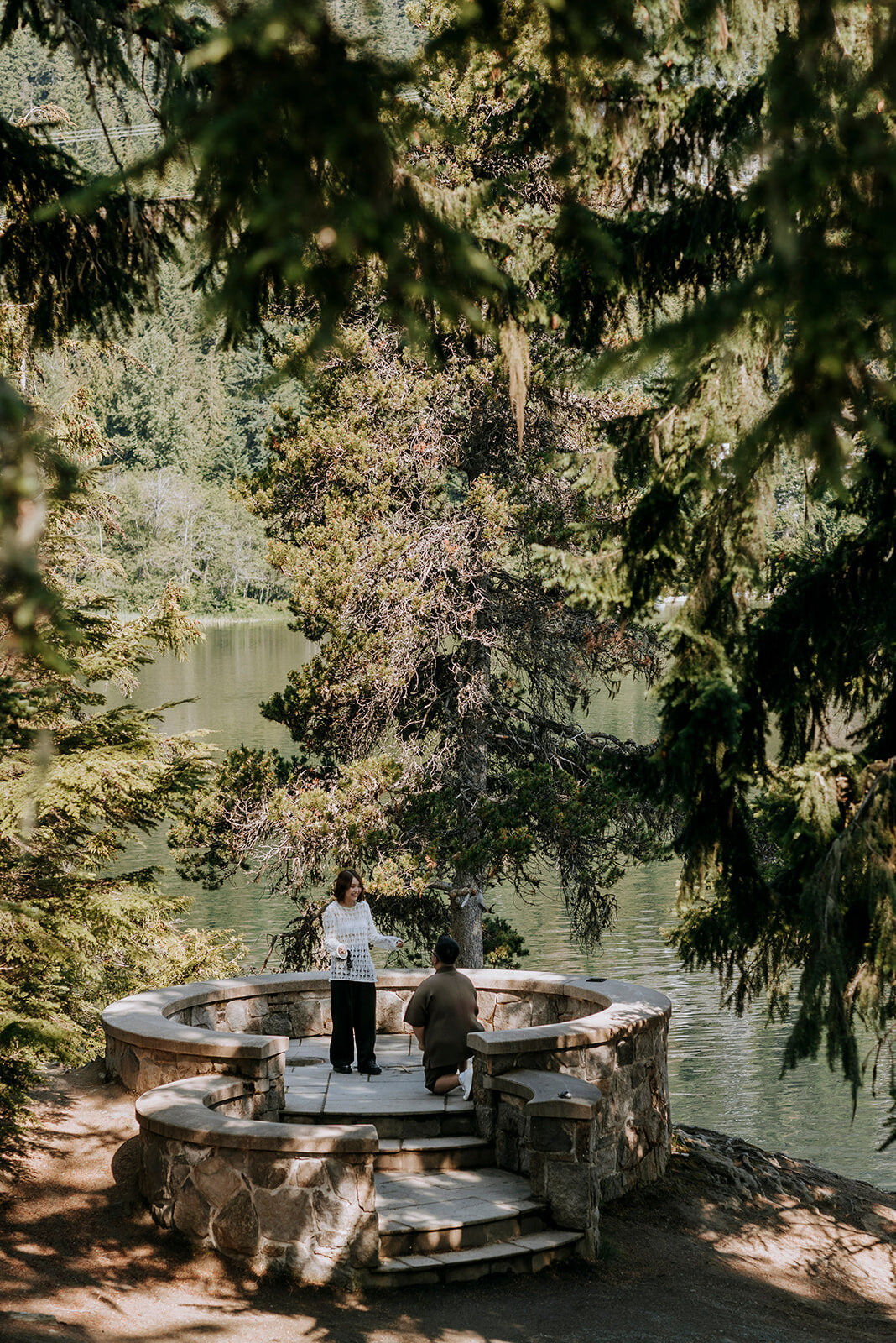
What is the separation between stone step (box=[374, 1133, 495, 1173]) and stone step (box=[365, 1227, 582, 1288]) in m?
0.80

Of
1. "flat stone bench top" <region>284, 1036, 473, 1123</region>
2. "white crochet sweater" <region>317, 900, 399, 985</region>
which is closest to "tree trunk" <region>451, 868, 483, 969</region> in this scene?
"flat stone bench top" <region>284, 1036, 473, 1123</region>

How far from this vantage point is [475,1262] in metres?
6.50

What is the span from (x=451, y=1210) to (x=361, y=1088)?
176 cm

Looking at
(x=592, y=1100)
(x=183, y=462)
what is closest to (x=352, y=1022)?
(x=592, y=1100)

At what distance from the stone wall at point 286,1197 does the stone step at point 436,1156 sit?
1313 mm

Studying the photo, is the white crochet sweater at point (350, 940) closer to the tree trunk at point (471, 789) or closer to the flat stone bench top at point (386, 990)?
the flat stone bench top at point (386, 990)

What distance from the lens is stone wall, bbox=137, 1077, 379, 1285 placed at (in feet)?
20.5

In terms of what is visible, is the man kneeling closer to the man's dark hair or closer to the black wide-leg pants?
the man's dark hair

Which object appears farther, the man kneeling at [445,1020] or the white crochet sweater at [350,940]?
the white crochet sweater at [350,940]

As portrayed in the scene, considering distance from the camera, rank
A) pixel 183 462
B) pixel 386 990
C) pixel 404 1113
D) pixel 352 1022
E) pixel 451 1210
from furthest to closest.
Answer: pixel 183 462, pixel 386 990, pixel 352 1022, pixel 404 1113, pixel 451 1210

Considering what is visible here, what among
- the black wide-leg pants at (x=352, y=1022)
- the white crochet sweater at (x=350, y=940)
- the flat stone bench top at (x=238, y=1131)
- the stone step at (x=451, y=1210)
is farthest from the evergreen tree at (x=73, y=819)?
the stone step at (x=451, y=1210)

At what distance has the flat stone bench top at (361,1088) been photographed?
7.84 m

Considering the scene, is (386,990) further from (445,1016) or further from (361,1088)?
(445,1016)

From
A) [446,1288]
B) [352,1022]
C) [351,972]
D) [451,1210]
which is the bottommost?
[446,1288]
